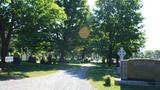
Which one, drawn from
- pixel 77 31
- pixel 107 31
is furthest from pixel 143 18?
pixel 77 31

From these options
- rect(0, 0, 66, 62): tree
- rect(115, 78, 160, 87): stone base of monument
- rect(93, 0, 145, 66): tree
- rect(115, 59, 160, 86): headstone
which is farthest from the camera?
rect(93, 0, 145, 66): tree

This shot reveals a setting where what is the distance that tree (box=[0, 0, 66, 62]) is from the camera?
46094 millimetres

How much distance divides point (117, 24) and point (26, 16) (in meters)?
20.3

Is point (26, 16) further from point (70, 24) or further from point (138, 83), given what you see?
point (70, 24)

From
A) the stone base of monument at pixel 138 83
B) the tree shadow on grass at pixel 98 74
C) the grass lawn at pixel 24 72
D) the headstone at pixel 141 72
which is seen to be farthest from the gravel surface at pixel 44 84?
the tree shadow on grass at pixel 98 74

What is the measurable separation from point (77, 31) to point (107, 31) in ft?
28.5

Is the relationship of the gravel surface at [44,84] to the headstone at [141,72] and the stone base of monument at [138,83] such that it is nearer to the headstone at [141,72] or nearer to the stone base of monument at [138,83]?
the stone base of monument at [138,83]

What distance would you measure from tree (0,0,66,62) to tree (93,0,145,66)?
47.7ft

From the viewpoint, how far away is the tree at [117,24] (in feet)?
205

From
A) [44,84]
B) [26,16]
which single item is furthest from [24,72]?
[44,84]

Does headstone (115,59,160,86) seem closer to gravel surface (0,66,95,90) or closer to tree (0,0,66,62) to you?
gravel surface (0,66,95,90)

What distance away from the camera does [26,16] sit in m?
46.3

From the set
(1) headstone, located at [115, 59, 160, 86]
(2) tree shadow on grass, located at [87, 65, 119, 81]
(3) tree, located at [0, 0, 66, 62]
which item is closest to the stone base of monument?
(1) headstone, located at [115, 59, 160, 86]

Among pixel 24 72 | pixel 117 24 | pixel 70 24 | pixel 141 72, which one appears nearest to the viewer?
pixel 141 72
